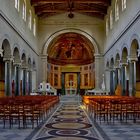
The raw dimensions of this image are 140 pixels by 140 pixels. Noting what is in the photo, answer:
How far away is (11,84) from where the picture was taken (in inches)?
896

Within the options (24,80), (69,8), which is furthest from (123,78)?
(69,8)

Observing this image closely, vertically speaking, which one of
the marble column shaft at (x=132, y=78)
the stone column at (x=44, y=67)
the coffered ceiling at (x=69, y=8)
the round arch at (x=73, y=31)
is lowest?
the marble column shaft at (x=132, y=78)

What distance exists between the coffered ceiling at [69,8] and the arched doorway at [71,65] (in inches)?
261

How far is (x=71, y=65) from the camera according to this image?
46812 millimetres

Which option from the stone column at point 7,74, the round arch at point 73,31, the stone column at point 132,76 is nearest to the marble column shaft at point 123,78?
the stone column at point 132,76

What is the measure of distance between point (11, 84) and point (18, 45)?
3.83 metres

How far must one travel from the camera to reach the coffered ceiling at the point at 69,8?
108ft

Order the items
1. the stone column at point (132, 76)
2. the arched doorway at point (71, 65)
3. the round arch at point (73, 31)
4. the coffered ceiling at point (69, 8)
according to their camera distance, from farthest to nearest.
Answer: the arched doorway at point (71, 65), the round arch at point (73, 31), the coffered ceiling at point (69, 8), the stone column at point (132, 76)

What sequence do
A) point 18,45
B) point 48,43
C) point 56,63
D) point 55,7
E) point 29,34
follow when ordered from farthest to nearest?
point 56,63
point 48,43
point 55,7
point 29,34
point 18,45

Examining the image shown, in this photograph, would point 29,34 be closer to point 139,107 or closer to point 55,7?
point 55,7

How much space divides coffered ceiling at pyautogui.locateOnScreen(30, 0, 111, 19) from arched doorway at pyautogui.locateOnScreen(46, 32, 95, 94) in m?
6.63

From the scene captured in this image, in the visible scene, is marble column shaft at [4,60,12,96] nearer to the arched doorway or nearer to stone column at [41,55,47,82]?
stone column at [41,55,47,82]

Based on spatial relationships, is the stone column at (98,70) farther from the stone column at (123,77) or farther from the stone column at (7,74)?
the stone column at (7,74)

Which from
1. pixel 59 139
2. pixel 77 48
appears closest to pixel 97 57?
pixel 77 48
